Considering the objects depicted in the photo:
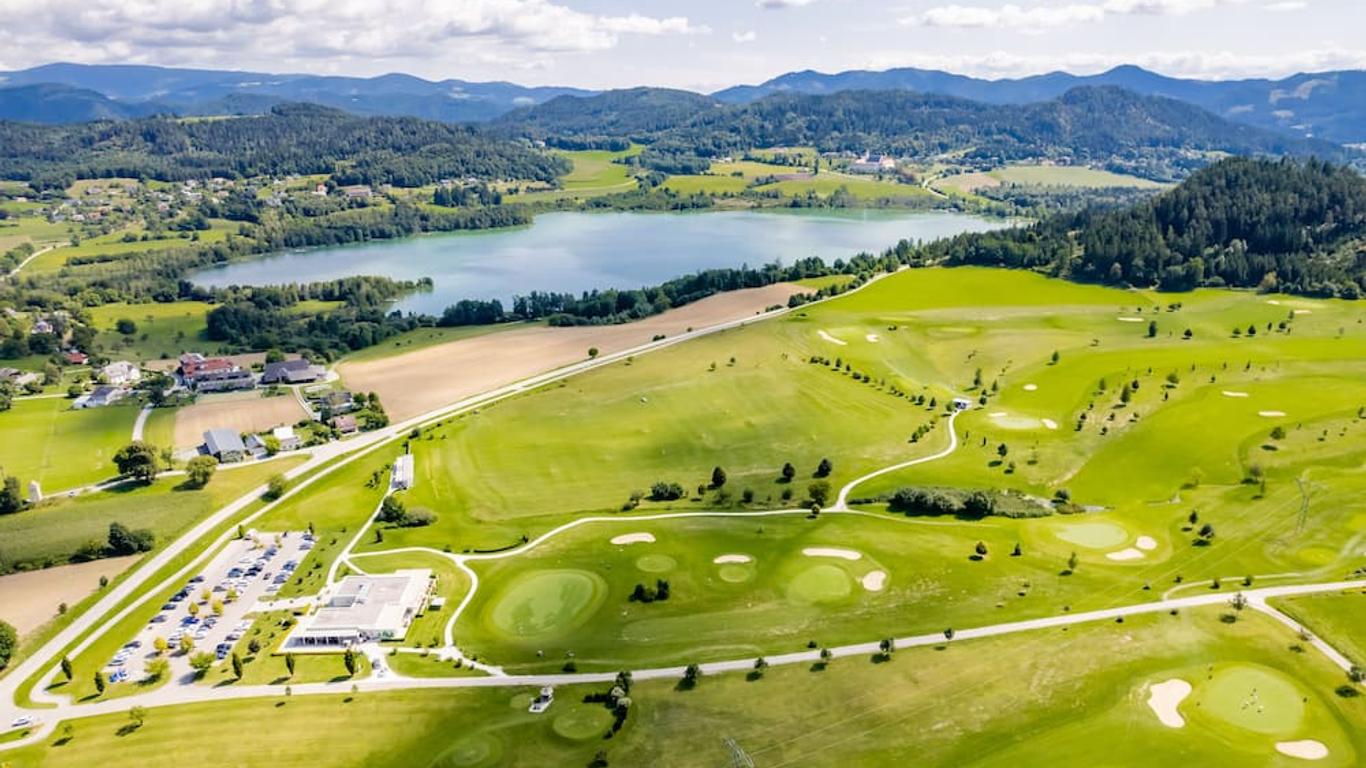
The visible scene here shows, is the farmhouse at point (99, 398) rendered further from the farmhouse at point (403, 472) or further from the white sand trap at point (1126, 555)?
the white sand trap at point (1126, 555)

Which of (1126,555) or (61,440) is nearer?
(1126,555)

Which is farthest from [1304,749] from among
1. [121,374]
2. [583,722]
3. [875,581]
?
[121,374]

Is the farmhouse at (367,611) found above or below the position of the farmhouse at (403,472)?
below

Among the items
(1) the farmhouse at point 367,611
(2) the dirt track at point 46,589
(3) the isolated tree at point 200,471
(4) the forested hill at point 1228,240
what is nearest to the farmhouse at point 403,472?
(3) the isolated tree at point 200,471

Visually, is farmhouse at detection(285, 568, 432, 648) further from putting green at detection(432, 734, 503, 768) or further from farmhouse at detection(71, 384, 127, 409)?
farmhouse at detection(71, 384, 127, 409)

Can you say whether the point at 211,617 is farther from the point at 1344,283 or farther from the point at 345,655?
the point at 1344,283

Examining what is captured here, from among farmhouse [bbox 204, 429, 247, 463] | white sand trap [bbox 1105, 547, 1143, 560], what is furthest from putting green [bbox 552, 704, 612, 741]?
farmhouse [bbox 204, 429, 247, 463]

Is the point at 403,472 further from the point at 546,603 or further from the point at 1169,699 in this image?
the point at 1169,699
